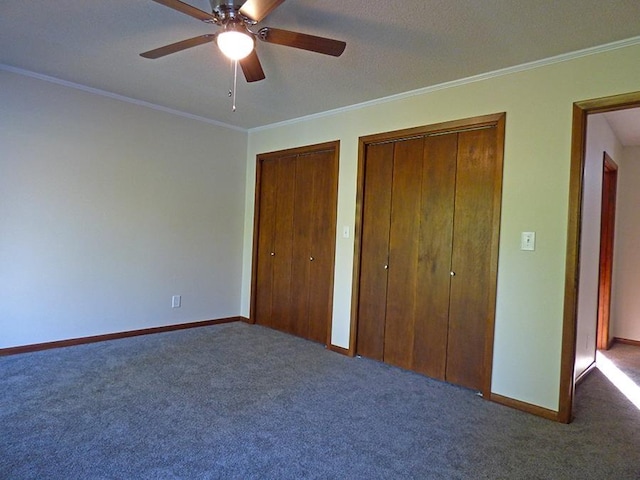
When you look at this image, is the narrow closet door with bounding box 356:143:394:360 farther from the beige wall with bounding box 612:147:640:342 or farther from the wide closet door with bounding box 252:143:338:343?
the beige wall with bounding box 612:147:640:342

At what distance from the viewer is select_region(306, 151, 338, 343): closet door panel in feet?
12.6

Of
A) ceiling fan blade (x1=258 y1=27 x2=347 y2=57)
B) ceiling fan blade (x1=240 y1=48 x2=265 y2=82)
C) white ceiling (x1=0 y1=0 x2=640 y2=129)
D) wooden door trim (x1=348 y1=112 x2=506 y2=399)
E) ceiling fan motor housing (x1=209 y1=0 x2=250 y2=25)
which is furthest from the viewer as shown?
wooden door trim (x1=348 y1=112 x2=506 y2=399)

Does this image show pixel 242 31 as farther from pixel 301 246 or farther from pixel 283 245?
pixel 283 245

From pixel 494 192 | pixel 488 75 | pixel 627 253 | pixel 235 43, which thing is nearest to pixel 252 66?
pixel 235 43

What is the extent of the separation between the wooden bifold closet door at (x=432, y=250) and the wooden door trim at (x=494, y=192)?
1cm

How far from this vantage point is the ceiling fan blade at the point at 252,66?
2.17 m

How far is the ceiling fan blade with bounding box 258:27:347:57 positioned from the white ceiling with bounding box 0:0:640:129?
0.23 m

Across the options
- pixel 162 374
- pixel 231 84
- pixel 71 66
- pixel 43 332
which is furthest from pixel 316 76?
pixel 43 332

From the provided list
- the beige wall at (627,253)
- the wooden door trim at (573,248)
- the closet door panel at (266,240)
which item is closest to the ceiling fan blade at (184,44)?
the wooden door trim at (573,248)

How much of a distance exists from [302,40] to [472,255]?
75.5 inches

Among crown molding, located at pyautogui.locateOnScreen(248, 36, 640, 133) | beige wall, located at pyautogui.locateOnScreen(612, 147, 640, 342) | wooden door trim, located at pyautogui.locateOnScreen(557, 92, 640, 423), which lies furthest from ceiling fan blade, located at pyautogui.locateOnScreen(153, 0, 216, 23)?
beige wall, located at pyautogui.locateOnScreen(612, 147, 640, 342)

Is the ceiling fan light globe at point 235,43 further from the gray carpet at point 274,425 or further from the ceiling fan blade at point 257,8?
the gray carpet at point 274,425

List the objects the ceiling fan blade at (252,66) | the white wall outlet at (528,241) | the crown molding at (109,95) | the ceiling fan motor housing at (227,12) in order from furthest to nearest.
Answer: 1. the crown molding at (109,95)
2. the white wall outlet at (528,241)
3. the ceiling fan blade at (252,66)
4. the ceiling fan motor housing at (227,12)

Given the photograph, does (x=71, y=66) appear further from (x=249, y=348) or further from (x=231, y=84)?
(x=249, y=348)
